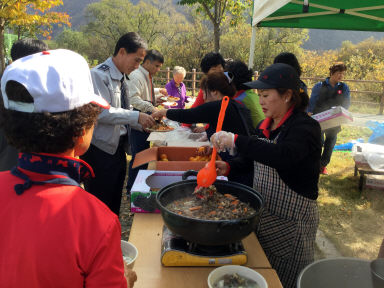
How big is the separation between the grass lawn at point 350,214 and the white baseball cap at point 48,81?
10.9 ft

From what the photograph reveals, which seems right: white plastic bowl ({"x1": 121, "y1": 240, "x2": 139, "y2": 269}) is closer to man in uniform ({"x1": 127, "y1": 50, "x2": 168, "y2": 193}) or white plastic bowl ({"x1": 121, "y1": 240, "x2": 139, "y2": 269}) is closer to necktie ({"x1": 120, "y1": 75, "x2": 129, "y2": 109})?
necktie ({"x1": 120, "y1": 75, "x2": 129, "y2": 109})

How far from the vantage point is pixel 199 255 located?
1.31 meters

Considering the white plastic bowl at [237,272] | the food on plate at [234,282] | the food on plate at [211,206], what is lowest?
the food on plate at [234,282]

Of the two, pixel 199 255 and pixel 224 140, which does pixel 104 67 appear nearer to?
pixel 224 140

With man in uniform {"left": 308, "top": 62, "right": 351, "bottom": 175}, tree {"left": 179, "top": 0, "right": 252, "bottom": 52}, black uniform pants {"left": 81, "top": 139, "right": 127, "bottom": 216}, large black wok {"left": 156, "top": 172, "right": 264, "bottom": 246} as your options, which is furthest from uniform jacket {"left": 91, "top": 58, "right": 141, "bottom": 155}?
tree {"left": 179, "top": 0, "right": 252, "bottom": 52}

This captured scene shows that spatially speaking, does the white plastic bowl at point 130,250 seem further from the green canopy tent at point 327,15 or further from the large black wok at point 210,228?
the green canopy tent at point 327,15

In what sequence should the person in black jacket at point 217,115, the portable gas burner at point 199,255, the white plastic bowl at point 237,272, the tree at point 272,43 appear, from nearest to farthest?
the white plastic bowl at point 237,272 < the portable gas burner at point 199,255 < the person in black jacket at point 217,115 < the tree at point 272,43

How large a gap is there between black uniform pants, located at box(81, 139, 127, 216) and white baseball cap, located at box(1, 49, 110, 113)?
198cm

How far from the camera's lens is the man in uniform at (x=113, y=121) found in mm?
2676

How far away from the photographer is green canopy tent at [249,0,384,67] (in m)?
4.00

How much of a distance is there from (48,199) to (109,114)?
1865mm

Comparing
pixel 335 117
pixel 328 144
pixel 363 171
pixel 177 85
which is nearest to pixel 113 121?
pixel 335 117

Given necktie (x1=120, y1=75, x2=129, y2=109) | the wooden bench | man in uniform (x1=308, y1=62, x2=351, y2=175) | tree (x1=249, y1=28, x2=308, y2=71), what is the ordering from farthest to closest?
tree (x1=249, y1=28, x2=308, y2=71), man in uniform (x1=308, y1=62, x2=351, y2=175), the wooden bench, necktie (x1=120, y1=75, x2=129, y2=109)

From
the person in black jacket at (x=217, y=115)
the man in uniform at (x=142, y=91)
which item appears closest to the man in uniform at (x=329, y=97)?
the man in uniform at (x=142, y=91)
